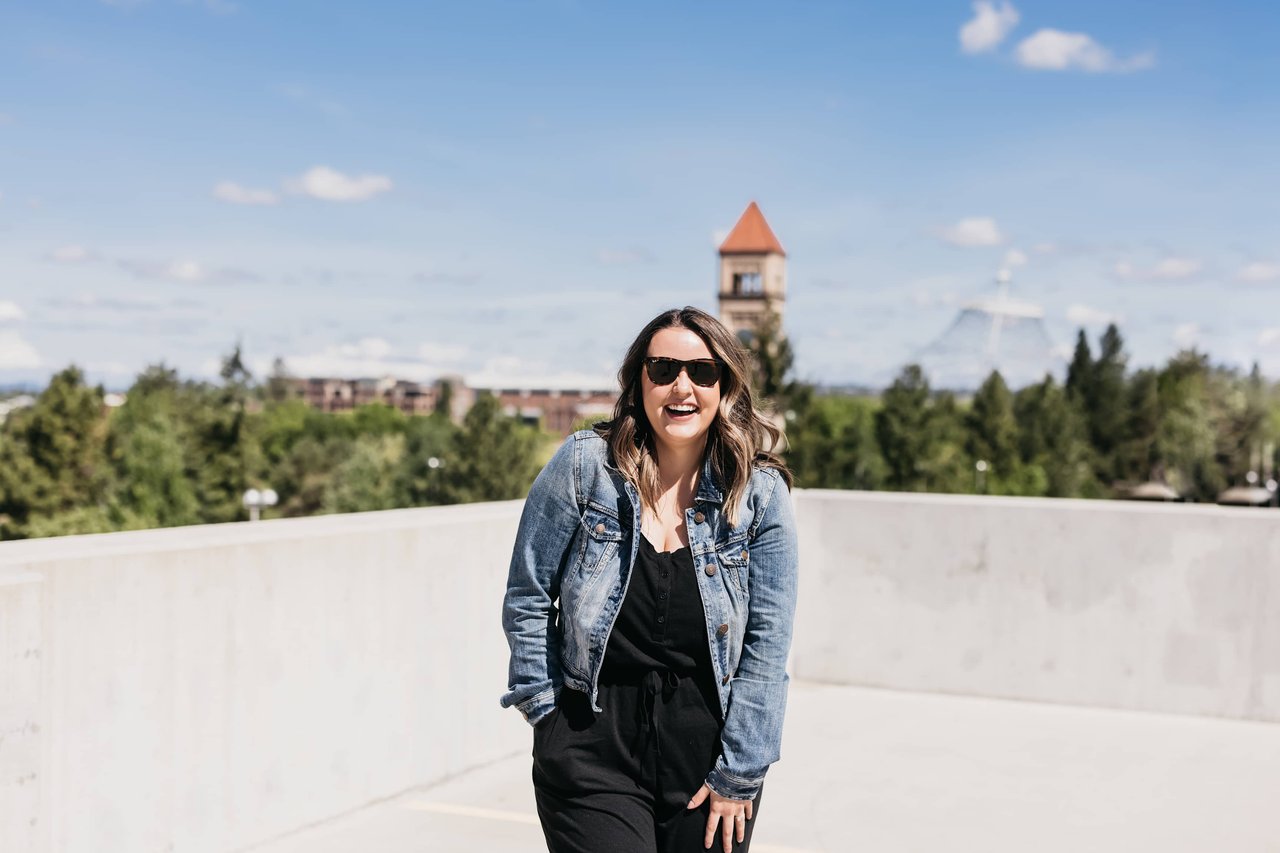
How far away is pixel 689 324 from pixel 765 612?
1.88 ft

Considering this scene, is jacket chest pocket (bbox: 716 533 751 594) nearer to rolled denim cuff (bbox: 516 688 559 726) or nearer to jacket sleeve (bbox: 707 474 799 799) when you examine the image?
jacket sleeve (bbox: 707 474 799 799)

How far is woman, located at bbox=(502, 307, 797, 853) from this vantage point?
237 centimetres

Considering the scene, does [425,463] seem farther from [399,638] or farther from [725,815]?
[725,815]

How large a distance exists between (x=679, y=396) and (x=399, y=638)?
2.62 meters

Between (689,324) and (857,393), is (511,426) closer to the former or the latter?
(689,324)

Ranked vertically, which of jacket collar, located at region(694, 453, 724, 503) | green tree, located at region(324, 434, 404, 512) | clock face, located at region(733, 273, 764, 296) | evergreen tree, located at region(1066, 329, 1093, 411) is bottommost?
green tree, located at region(324, 434, 404, 512)

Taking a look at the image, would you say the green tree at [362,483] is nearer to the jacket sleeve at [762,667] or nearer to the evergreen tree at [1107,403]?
the evergreen tree at [1107,403]

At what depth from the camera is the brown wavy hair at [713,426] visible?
2.45 metres

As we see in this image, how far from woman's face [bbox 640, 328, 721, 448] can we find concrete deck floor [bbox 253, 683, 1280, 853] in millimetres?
2340

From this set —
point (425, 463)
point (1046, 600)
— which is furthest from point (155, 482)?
point (1046, 600)

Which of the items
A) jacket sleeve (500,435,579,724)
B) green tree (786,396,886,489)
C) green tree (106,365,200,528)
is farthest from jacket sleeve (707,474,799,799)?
green tree (786,396,886,489)

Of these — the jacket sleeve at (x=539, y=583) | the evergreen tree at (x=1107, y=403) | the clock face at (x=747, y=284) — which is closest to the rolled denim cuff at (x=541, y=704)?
the jacket sleeve at (x=539, y=583)

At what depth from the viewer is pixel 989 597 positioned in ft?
22.2

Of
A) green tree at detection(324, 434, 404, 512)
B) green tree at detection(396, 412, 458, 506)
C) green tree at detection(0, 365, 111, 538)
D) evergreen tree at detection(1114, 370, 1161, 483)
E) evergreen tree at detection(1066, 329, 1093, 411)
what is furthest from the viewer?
evergreen tree at detection(1066, 329, 1093, 411)
